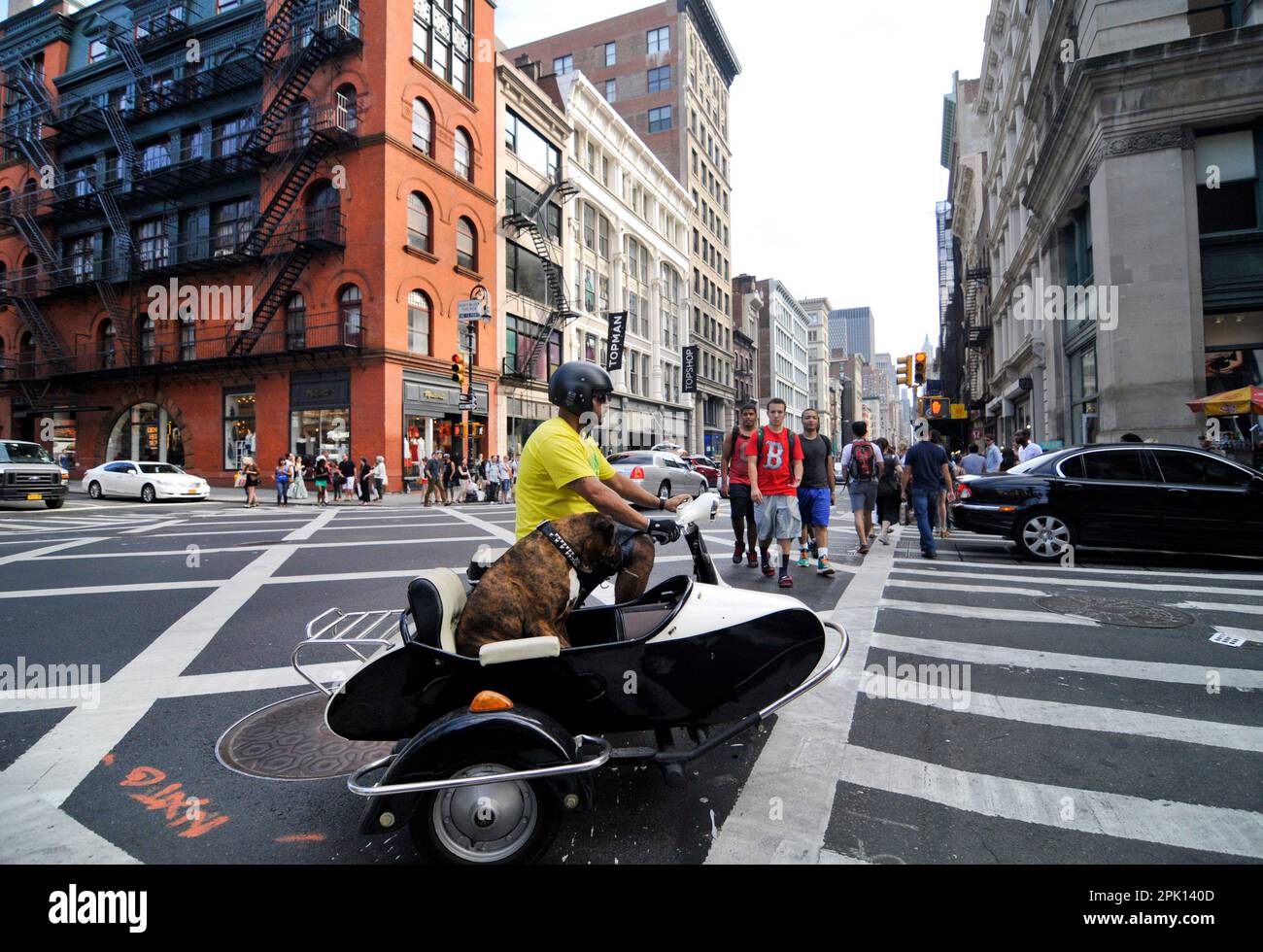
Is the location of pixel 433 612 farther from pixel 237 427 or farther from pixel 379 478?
pixel 237 427

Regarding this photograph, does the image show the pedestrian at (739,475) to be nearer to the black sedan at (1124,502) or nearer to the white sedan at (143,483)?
the black sedan at (1124,502)

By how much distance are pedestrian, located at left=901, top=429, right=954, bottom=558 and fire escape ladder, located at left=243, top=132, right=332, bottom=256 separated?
1028 inches

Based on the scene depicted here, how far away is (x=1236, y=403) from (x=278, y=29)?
1356 inches

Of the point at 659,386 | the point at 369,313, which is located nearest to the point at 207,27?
the point at 369,313

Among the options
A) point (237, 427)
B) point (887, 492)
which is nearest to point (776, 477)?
point (887, 492)

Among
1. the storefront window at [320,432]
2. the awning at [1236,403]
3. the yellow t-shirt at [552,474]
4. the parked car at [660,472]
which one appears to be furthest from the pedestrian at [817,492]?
the storefront window at [320,432]

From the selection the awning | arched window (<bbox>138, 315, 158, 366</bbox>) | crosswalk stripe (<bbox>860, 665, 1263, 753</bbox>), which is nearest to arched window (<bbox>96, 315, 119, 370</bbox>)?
arched window (<bbox>138, 315, 158, 366</bbox>)

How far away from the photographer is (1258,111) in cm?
1452

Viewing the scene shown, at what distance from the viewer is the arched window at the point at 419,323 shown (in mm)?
26725

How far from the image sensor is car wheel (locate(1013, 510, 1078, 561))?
898 cm

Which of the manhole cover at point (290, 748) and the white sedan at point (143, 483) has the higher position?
the white sedan at point (143, 483)

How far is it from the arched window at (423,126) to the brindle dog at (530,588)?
29.1 m

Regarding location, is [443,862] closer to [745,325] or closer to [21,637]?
[21,637]

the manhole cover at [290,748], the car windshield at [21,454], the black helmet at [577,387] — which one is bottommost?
the manhole cover at [290,748]
